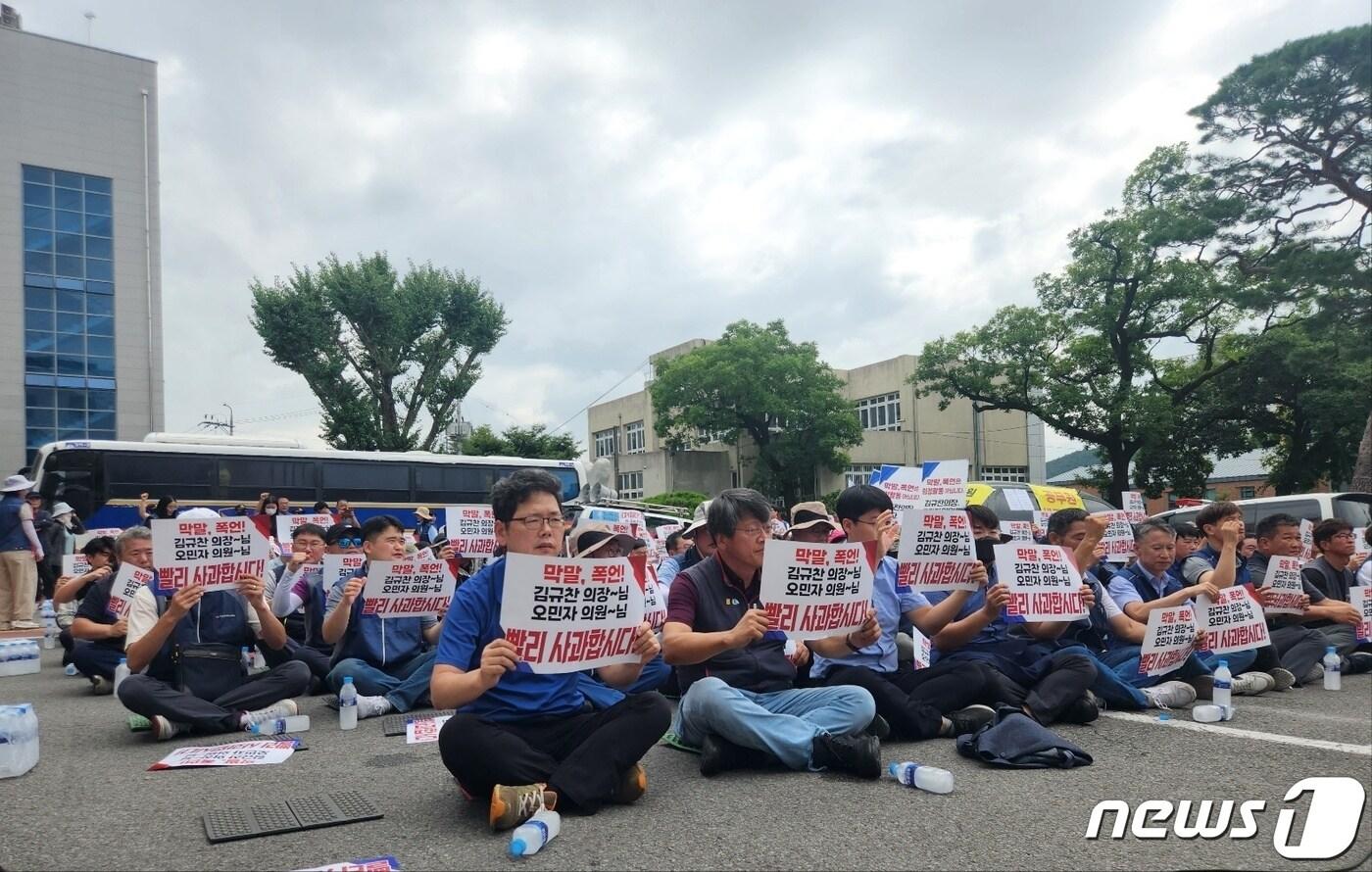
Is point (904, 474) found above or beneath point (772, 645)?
above

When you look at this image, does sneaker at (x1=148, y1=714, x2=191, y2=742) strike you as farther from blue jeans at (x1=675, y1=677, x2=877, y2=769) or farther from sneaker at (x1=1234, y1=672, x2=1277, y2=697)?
sneaker at (x1=1234, y1=672, x2=1277, y2=697)

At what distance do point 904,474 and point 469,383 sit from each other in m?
25.4

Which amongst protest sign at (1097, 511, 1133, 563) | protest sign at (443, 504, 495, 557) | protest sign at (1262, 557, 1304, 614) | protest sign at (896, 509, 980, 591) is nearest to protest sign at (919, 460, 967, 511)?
protest sign at (1097, 511, 1133, 563)

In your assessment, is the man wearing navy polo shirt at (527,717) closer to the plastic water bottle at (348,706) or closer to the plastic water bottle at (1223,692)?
the plastic water bottle at (348,706)

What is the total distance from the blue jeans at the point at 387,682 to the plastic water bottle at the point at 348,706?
48 centimetres

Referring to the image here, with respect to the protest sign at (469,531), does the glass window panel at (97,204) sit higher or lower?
higher

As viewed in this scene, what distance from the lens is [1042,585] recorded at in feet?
18.0

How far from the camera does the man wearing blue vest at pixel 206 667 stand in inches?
219

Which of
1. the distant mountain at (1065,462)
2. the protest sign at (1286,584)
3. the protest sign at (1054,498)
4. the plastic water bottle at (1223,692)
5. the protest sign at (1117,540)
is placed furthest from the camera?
the distant mountain at (1065,462)

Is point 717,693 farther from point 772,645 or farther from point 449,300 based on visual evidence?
point 449,300

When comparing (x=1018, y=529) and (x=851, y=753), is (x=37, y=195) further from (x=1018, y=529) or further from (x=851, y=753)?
(x=851, y=753)

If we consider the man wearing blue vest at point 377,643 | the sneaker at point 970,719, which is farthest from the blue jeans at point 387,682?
the sneaker at point 970,719

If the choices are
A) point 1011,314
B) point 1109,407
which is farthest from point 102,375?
point 1109,407

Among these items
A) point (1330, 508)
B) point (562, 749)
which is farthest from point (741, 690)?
point (1330, 508)
